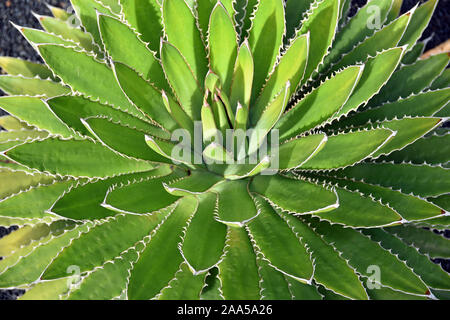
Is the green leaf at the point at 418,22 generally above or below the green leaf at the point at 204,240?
above

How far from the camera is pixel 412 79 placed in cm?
102

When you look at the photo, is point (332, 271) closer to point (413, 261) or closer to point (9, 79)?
point (413, 261)

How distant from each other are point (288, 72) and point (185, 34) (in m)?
0.23

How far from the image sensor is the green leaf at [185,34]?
0.82 metres

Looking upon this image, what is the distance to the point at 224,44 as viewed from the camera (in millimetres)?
843

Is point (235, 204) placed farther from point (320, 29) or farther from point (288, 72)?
point (320, 29)

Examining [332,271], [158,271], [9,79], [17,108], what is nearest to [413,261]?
[332,271]

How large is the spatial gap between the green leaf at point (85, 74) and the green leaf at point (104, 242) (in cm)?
24

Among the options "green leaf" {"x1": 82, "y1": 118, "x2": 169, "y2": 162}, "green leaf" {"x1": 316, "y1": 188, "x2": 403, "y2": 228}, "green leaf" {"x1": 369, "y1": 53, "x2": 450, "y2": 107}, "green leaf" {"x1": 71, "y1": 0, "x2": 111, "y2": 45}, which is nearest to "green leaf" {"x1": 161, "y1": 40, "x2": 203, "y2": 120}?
"green leaf" {"x1": 82, "y1": 118, "x2": 169, "y2": 162}

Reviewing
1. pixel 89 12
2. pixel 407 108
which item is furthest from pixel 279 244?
pixel 89 12

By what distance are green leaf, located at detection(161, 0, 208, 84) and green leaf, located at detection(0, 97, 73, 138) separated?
272 millimetres

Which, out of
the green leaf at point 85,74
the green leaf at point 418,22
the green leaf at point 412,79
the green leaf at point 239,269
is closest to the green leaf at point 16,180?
the green leaf at point 85,74

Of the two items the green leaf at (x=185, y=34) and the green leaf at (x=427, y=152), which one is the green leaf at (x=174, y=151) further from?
the green leaf at (x=427, y=152)

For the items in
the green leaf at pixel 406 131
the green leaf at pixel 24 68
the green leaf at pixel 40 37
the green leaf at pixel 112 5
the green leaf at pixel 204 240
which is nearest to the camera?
the green leaf at pixel 204 240
